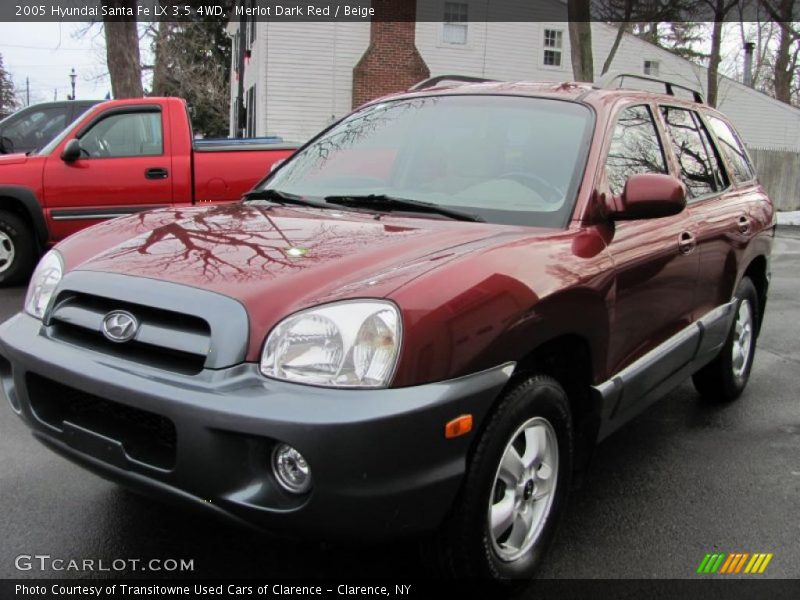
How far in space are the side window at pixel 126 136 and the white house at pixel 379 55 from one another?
40.5 ft

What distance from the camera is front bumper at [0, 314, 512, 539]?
1946 mm

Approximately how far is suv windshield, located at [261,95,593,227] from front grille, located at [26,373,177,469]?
4.39ft

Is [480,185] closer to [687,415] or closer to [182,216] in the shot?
[182,216]

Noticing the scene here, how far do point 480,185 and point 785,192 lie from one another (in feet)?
70.8

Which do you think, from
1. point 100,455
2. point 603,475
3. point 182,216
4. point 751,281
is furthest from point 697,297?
point 100,455

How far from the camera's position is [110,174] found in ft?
24.5

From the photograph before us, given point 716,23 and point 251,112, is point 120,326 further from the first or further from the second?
point 251,112

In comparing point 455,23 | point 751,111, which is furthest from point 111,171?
point 751,111

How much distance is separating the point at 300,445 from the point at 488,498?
659 millimetres

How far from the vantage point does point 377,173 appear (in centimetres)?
339

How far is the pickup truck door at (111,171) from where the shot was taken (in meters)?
7.38

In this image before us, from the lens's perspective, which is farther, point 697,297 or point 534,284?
point 697,297

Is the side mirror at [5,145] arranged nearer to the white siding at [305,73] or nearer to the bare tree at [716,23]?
the white siding at [305,73]

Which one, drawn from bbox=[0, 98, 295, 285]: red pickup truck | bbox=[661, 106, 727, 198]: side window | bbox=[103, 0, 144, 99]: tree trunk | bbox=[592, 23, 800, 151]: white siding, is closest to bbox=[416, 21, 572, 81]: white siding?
bbox=[592, 23, 800, 151]: white siding
